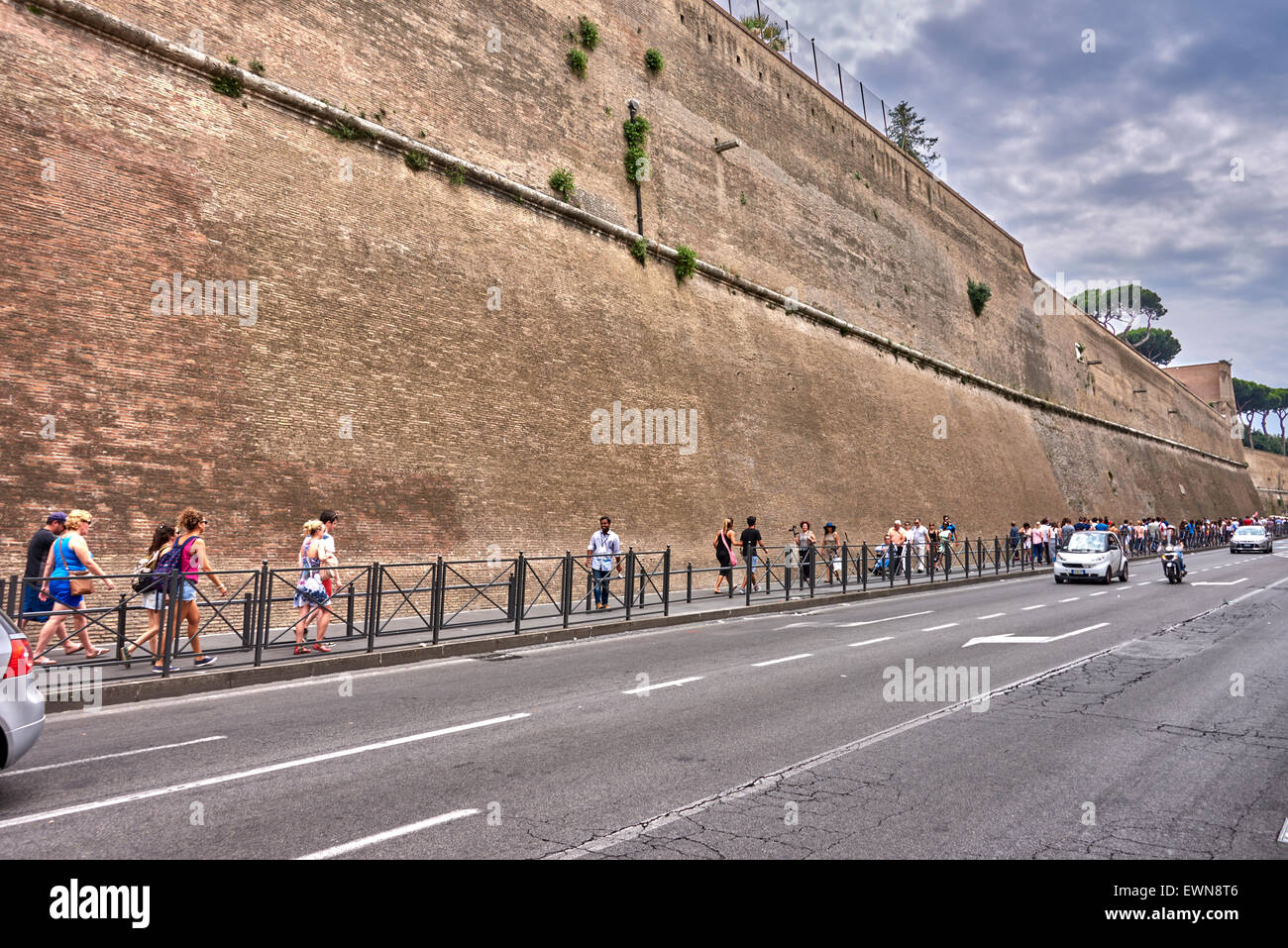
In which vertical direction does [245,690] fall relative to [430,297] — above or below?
below

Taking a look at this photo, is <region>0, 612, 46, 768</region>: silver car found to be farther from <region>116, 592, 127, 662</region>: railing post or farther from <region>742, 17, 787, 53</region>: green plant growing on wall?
<region>742, 17, 787, 53</region>: green plant growing on wall

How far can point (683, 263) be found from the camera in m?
23.4

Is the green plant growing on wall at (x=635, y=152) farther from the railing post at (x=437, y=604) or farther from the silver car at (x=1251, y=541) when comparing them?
the silver car at (x=1251, y=541)

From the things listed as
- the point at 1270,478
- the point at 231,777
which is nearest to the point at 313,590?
the point at 231,777

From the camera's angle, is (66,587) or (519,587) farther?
(519,587)

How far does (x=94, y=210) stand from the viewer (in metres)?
12.0

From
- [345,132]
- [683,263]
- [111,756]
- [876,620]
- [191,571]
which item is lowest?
[876,620]

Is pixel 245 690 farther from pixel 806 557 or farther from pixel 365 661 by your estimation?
pixel 806 557

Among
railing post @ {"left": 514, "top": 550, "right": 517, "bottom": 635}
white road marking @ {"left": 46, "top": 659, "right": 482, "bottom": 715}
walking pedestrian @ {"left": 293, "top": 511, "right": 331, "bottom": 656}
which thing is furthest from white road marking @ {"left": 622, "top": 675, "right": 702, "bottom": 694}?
walking pedestrian @ {"left": 293, "top": 511, "right": 331, "bottom": 656}

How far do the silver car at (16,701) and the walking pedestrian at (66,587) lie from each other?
3914 millimetres

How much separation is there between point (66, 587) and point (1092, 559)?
2229cm

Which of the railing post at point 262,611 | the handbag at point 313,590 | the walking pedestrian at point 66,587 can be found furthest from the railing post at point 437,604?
the walking pedestrian at point 66,587

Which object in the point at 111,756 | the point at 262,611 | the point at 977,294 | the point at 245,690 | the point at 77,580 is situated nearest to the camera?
the point at 111,756
